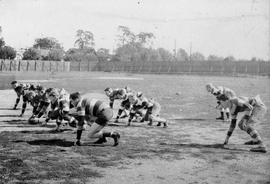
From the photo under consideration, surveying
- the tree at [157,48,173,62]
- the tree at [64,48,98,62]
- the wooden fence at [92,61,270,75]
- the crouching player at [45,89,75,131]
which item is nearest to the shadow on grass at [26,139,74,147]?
the crouching player at [45,89,75,131]

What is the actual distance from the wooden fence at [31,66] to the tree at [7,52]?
148 inches

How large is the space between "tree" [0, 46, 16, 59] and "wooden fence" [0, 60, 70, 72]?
375 centimetres

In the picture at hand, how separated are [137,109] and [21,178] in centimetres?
724

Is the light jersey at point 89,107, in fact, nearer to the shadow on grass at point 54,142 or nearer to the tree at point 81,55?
the shadow on grass at point 54,142

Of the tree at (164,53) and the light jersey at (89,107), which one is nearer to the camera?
the light jersey at (89,107)

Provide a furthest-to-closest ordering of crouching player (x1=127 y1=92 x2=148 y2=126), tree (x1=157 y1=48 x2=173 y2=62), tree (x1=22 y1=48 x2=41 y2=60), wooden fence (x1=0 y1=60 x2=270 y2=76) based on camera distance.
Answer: tree (x1=157 y1=48 x2=173 y2=62), tree (x1=22 y1=48 x2=41 y2=60), wooden fence (x1=0 y1=60 x2=270 y2=76), crouching player (x1=127 y1=92 x2=148 y2=126)

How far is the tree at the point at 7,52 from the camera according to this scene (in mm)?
67238

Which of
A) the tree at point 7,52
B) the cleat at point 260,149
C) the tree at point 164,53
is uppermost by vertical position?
the tree at point 164,53

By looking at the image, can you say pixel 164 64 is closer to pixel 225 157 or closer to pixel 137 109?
pixel 137 109

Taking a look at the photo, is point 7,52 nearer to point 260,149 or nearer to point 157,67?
point 157,67

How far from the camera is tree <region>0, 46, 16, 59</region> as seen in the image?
67.2m

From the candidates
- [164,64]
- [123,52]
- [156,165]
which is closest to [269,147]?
[156,165]

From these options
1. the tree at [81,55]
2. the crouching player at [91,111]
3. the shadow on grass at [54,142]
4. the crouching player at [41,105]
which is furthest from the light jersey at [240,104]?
the tree at [81,55]

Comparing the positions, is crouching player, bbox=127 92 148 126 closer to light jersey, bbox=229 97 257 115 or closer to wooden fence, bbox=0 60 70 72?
light jersey, bbox=229 97 257 115
